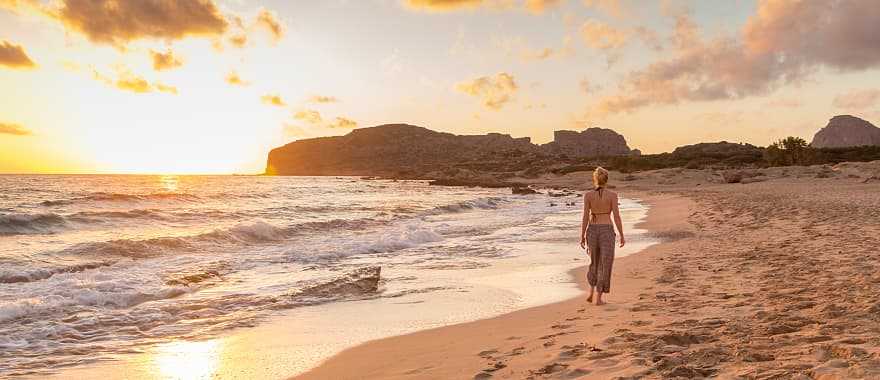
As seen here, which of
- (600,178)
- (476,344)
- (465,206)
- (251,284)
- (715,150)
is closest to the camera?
(476,344)

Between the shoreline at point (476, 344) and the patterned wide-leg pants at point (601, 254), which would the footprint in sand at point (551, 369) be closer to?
the shoreline at point (476, 344)

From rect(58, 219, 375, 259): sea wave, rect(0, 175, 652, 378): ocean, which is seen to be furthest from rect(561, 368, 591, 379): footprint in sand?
rect(58, 219, 375, 259): sea wave

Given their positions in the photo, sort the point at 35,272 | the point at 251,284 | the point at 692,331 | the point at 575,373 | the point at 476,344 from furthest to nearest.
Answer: the point at 35,272
the point at 251,284
the point at 476,344
the point at 692,331
the point at 575,373

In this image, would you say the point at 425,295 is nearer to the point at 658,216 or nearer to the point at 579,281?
the point at 579,281

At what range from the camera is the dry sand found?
188 inches

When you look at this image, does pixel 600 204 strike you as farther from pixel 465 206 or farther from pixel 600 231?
pixel 465 206

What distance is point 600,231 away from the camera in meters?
8.74

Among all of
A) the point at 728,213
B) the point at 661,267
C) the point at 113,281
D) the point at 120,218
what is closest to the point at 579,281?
the point at 661,267

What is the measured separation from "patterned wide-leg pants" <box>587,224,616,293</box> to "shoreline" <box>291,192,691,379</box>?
36cm

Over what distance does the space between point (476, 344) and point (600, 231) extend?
335 centimetres

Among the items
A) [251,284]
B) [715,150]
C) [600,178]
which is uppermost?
[715,150]

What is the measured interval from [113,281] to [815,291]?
12.6m

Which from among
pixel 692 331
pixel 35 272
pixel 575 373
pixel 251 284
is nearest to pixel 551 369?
pixel 575 373

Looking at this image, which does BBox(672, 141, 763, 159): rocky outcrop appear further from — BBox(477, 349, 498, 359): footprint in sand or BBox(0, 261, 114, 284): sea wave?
BBox(477, 349, 498, 359): footprint in sand
